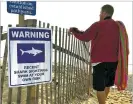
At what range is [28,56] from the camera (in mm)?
4953

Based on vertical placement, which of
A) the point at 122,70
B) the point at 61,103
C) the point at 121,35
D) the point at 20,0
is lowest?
the point at 61,103

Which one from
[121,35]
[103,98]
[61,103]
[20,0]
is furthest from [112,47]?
[20,0]

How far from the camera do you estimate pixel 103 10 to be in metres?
6.66

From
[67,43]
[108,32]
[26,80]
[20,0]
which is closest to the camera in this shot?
[26,80]

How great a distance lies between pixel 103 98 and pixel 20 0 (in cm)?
210

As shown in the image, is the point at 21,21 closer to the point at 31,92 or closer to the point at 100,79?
the point at 31,92

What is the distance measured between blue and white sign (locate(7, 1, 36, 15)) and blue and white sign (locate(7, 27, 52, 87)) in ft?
2.15

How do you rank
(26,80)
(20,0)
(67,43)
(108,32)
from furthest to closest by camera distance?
1. (67,43)
2. (108,32)
3. (20,0)
4. (26,80)

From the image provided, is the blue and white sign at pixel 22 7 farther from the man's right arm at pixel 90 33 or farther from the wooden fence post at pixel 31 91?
the man's right arm at pixel 90 33

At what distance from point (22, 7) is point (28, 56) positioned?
3.23 feet

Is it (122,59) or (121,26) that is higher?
(121,26)

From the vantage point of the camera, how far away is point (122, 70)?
6711 millimetres

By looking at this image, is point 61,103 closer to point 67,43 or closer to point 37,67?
point 67,43

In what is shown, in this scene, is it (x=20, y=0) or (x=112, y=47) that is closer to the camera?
(x=20, y=0)
